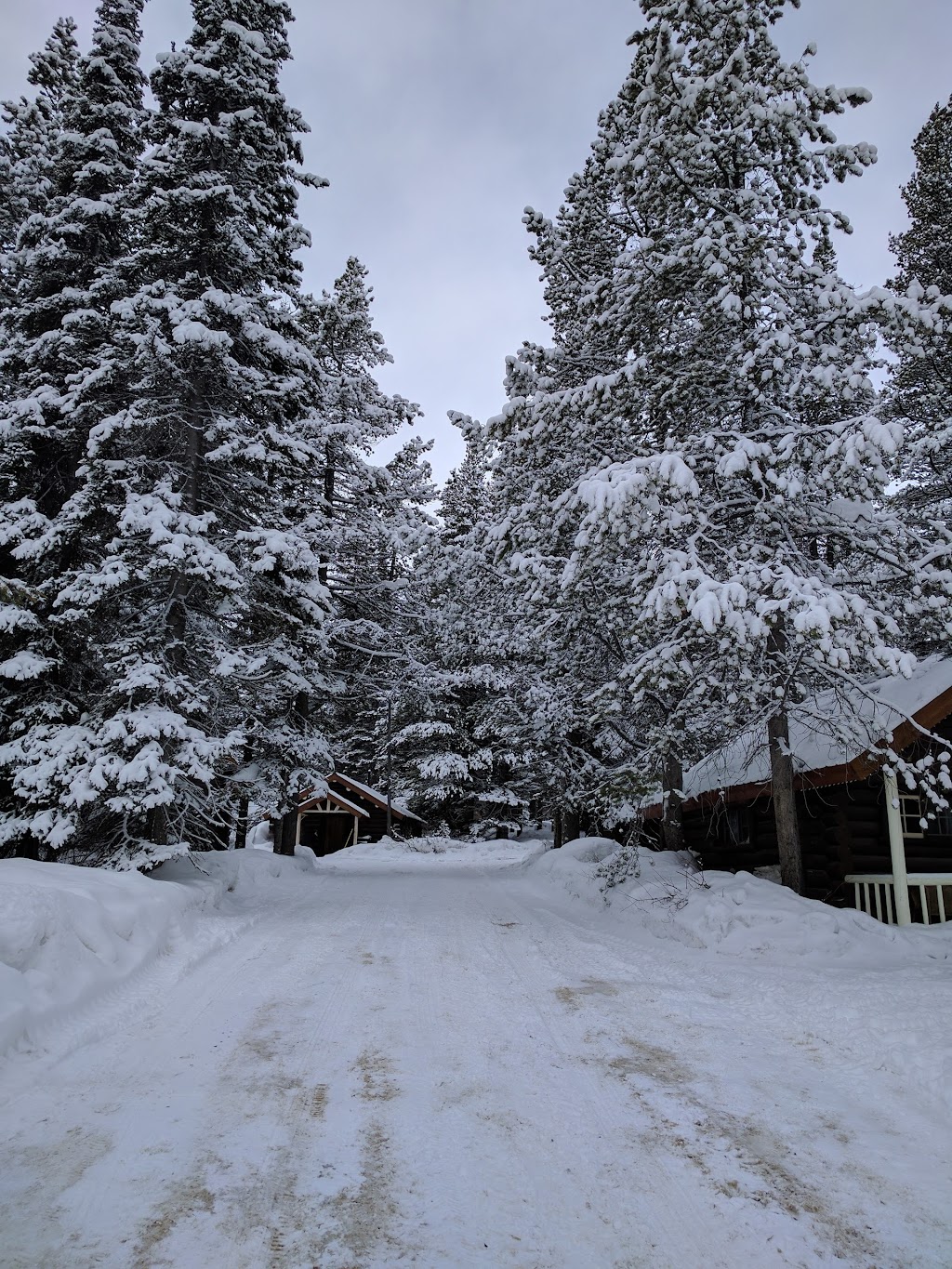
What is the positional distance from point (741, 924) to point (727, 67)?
32.3 feet

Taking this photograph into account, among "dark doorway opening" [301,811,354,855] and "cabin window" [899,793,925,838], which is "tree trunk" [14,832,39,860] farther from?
"dark doorway opening" [301,811,354,855]

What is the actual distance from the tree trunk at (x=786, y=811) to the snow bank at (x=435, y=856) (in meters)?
10.3

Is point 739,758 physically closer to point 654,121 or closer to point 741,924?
point 741,924

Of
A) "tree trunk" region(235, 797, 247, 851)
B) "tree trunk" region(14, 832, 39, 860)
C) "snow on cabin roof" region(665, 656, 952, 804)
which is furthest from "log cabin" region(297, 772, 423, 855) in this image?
"snow on cabin roof" region(665, 656, 952, 804)

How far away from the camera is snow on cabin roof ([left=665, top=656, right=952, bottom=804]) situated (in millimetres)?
8781

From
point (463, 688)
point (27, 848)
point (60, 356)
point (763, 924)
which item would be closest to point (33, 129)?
point (60, 356)

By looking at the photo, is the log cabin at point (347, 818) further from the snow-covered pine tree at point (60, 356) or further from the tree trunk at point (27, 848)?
the snow-covered pine tree at point (60, 356)

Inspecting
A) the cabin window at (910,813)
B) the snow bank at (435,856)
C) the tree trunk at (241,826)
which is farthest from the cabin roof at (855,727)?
the snow bank at (435,856)

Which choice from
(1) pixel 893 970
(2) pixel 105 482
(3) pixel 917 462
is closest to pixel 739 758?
(1) pixel 893 970

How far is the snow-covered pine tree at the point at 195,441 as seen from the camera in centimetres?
970

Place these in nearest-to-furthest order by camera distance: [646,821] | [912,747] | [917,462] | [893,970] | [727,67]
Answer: [893,970] → [727,67] → [912,747] → [917,462] → [646,821]

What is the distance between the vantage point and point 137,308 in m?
10.7

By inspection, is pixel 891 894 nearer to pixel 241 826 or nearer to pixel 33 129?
pixel 241 826

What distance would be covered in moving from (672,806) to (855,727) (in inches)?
253
